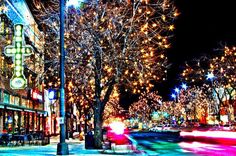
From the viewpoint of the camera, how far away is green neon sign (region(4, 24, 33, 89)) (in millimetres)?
19938

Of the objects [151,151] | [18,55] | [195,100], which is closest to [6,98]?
[151,151]

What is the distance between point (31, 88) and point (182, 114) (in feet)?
265

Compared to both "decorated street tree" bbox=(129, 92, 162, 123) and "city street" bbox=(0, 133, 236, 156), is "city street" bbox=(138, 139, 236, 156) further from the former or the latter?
"decorated street tree" bbox=(129, 92, 162, 123)

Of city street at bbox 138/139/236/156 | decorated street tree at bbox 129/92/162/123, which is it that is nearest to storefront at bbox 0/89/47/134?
city street at bbox 138/139/236/156

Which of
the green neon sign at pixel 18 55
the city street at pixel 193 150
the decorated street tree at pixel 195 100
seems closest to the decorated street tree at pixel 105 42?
the city street at pixel 193 150

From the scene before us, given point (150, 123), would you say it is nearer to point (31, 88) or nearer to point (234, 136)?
point (31, 88)

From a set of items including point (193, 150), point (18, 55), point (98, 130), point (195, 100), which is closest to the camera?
point (18, 55)

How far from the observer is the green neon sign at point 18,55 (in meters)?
19.9

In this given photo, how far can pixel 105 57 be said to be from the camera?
26062 millimetres

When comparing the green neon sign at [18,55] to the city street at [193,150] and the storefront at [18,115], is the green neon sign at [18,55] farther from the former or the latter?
the storefront at [18,115]

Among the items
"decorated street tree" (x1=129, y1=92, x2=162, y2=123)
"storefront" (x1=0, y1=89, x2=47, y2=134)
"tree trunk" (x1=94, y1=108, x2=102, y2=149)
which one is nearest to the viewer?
"tree trunk" (x1=94, y1=108, x2=102, y2=149)

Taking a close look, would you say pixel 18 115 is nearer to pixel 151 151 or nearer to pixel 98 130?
pixel 98 130

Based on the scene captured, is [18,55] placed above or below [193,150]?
above

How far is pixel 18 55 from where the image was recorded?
20.2m
